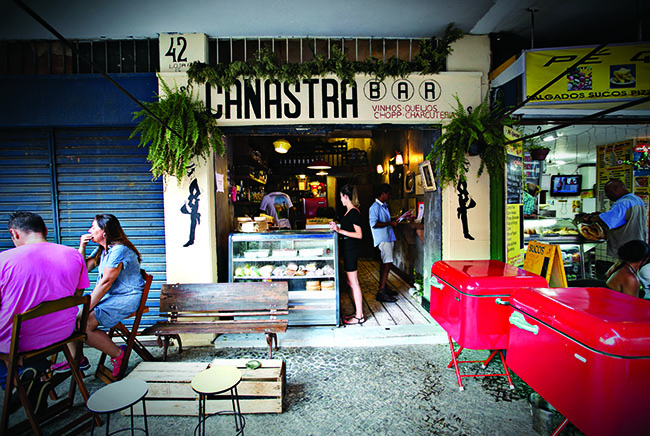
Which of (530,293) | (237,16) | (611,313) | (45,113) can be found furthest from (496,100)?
(45,113)

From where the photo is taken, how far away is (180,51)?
4621mm

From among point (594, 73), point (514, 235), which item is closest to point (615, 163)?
point (594, 73)

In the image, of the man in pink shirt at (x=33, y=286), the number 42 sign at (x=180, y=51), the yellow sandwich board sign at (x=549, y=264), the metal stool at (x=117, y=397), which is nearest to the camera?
the metal stool at (x=117, y=397)

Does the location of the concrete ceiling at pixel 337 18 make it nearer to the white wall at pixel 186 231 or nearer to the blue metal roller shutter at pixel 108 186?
the white wall at pixel 186 231

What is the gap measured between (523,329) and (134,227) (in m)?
5.34

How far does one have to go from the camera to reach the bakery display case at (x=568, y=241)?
6297 mm

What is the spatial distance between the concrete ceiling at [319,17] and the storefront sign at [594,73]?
0.57 m

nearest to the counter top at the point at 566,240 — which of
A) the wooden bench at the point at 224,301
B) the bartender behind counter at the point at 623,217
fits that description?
the bartender behind counter at the point at 623,217

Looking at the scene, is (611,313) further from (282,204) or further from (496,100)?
(282,204)

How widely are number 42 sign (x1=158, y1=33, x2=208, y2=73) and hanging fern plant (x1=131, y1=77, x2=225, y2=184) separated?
1.35 ft

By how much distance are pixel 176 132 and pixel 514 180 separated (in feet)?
17.5

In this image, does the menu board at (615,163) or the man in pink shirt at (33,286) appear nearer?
the man in pink shirt at (33,286)

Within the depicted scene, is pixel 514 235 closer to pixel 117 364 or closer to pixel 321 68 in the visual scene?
pixel 321 68

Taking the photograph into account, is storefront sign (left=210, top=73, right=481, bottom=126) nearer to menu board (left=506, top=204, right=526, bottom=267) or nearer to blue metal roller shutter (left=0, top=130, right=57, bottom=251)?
menu board (left=506, top=204, right=526, bottom=267)
